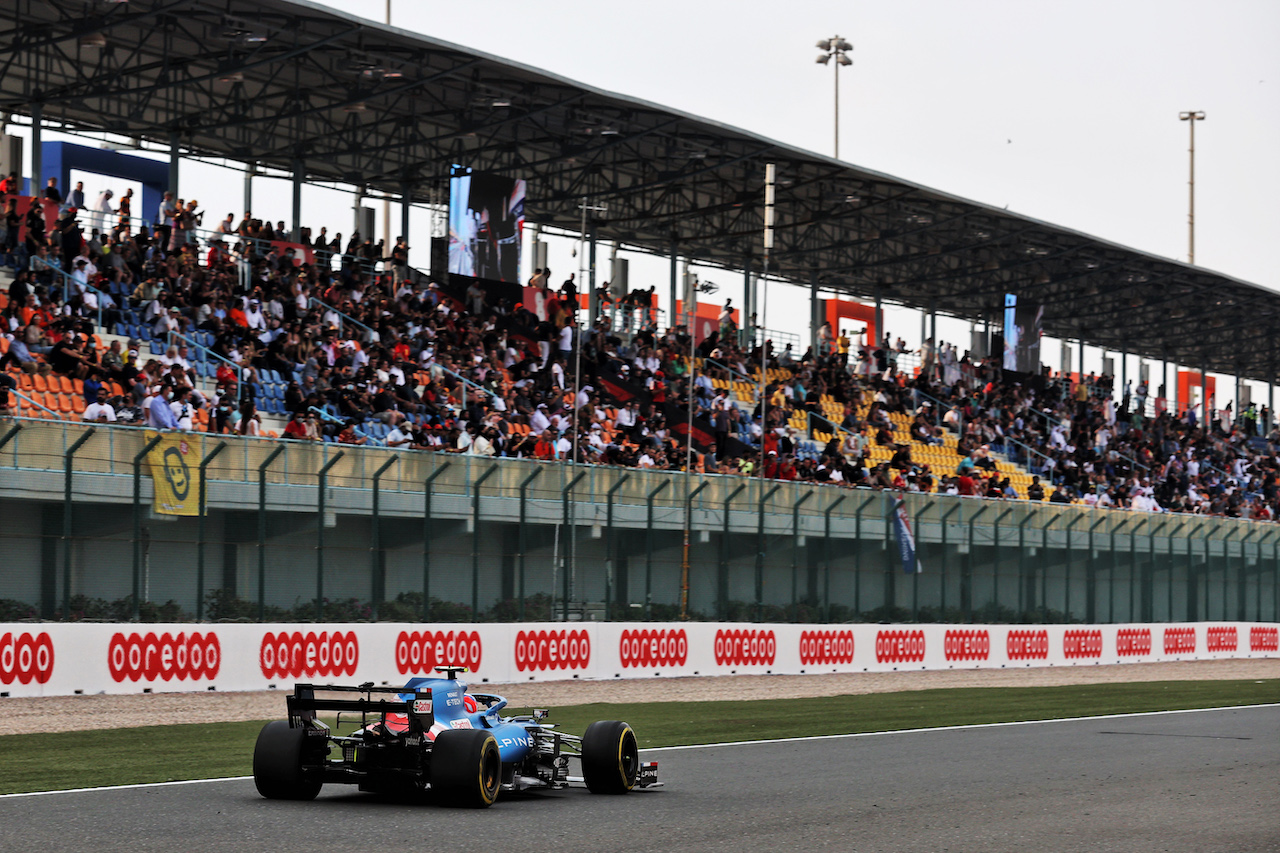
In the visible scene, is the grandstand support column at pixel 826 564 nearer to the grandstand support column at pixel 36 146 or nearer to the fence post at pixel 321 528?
the fence post at pixel 321 528

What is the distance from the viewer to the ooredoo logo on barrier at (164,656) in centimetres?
2102

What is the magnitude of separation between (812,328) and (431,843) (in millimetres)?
46206

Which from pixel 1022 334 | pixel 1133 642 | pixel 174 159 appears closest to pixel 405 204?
pixel 174 159

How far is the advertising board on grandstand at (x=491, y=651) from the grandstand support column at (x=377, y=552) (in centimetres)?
62

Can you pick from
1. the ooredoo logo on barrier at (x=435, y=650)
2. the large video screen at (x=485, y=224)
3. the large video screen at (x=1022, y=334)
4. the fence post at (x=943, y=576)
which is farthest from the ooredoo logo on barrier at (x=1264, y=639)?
the ooredoo logo on barrier at (x=435, y=650)

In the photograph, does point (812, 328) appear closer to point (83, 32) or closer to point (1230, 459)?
point (1230, 459)

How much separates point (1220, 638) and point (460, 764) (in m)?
37.5

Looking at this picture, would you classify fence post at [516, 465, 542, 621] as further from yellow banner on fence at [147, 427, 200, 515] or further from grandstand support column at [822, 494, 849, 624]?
grandstand support column at [822, 494, 849, 624]

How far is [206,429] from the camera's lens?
25719 millimetres

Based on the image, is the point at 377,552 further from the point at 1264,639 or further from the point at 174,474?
the point at 1264,639

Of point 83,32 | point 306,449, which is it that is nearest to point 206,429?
point 306,449

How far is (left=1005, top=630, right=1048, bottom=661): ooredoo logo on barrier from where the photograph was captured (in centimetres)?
3722

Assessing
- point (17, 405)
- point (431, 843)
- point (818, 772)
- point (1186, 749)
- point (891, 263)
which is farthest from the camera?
point (891, 263)

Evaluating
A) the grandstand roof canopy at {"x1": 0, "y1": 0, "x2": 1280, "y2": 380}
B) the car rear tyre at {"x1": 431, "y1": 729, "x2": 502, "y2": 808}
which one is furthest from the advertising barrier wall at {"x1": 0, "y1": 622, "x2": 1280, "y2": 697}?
the grandstand roof canopy at {"x1": 0, "y1": 0, "x2": 1280, "y2": 380}
